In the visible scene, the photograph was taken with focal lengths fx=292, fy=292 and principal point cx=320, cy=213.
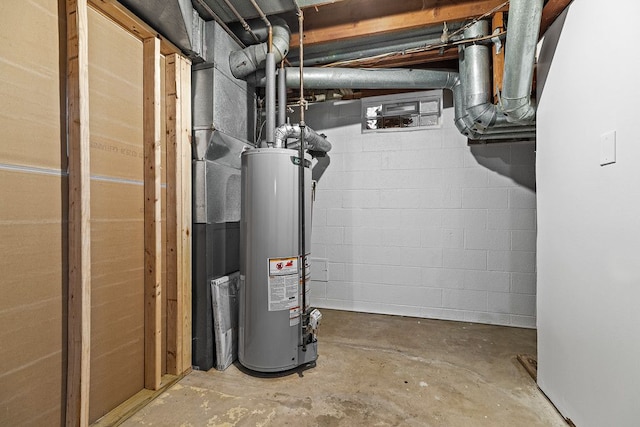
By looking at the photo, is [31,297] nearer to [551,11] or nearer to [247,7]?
[247,7]

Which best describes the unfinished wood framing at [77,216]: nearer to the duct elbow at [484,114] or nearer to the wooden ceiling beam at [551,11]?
the wooden ceiling beam at [551,11]

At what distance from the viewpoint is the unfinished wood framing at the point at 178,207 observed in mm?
1908

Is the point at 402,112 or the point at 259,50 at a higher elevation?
the point at 259,50

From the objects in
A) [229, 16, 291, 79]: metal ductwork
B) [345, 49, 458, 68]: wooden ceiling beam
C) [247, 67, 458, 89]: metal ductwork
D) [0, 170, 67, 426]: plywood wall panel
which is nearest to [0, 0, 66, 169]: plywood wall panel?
[0, 170, 67, 426]: plywood wall panel

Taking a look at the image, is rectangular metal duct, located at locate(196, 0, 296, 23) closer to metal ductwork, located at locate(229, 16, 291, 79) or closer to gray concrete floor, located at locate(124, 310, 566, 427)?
metal ductwork, located at locate(229, 16, 291, 79)

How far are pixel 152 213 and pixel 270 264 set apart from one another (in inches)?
30.6

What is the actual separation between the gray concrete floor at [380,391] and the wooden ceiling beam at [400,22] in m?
2.52

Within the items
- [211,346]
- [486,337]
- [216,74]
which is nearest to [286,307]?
[211,346]

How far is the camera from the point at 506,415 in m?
1.59

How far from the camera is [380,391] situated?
71.0 inches

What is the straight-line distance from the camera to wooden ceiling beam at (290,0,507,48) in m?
2.11

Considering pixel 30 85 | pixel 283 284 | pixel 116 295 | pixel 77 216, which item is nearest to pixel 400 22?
pixel 283 284

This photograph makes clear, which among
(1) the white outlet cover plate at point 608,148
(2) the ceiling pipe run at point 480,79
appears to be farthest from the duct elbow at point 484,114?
(1) the white outlet cover plate at point 608,148

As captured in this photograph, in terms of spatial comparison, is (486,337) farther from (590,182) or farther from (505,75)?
(505,75)
